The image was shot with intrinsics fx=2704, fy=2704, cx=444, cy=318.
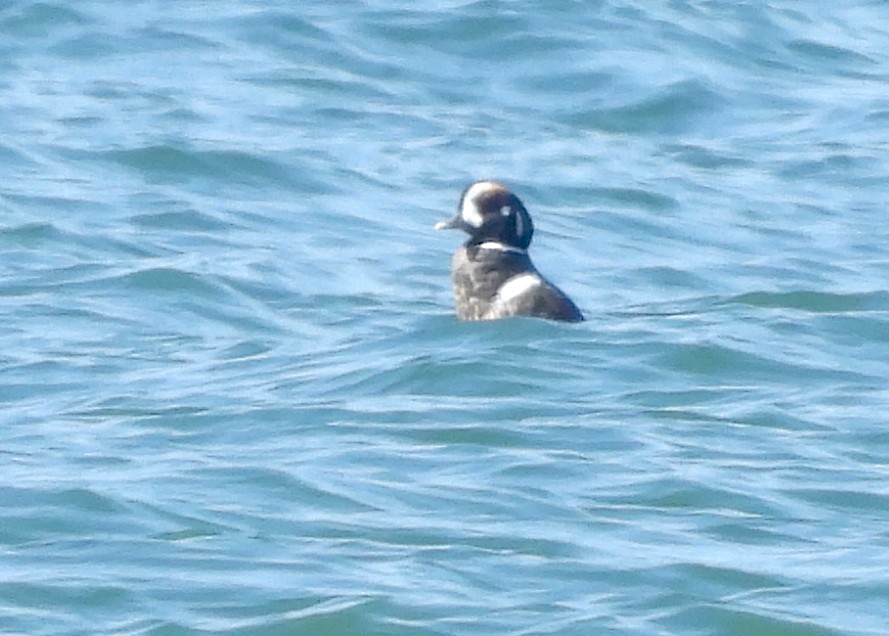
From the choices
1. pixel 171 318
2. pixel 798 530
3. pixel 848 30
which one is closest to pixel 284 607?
pixel 798 530

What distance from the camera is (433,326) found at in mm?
11352

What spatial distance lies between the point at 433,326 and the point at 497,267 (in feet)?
1.20

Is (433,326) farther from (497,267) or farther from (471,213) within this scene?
(471,213)

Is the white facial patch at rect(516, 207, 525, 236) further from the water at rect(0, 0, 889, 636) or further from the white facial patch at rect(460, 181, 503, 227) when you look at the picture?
the water at rect(0, 0, 889, 636)

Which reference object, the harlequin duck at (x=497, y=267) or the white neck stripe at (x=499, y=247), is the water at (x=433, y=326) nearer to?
the harlequin duck at (x=497, y=267)

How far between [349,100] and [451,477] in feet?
23.8

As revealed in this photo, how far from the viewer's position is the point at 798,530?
27.0 ft

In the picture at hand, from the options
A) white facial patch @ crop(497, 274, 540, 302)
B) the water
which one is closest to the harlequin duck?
white facial patch @ crop(497, 274, 540, 302)

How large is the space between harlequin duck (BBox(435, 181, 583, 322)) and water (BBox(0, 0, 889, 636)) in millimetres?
126

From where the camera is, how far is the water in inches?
299

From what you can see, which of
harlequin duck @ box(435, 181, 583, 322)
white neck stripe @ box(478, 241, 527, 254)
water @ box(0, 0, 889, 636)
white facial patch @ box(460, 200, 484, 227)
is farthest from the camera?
white facial patch @ box(460, 200, 484, 227)

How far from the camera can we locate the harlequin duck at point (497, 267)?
11141 millimetres

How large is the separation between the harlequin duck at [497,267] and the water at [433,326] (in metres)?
0.13

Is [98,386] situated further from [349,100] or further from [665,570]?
[349,100]
